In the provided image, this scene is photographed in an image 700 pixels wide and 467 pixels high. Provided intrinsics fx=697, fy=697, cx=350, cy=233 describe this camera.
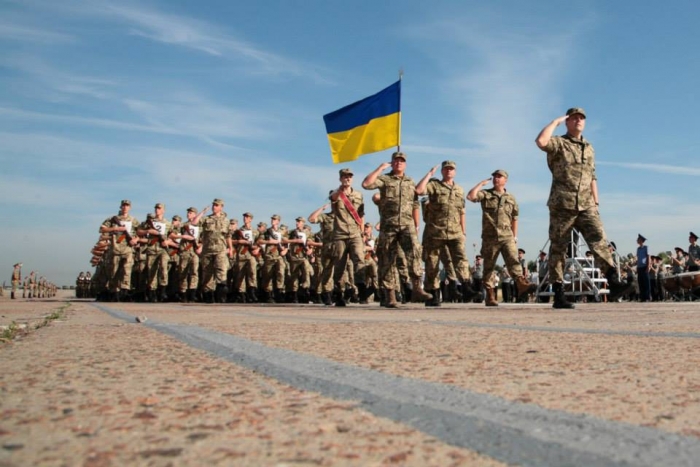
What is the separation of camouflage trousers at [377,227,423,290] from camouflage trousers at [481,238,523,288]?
939 mm

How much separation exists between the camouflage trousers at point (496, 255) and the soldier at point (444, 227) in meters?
0.30

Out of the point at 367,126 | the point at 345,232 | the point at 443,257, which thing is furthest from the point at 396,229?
the point at 367,126

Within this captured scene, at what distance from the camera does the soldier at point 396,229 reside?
9.49m

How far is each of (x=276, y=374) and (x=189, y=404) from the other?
50 centimetres

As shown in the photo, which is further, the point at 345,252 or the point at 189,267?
the point at 189,267

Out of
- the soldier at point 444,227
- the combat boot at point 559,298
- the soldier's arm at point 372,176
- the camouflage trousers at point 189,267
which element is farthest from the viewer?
the camouflage trousers at point 189,267

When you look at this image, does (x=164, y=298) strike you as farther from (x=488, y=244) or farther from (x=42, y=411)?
(x=42, y=411)

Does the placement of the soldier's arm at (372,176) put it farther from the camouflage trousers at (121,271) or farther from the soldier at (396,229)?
the camouflage trousers at (121,271)

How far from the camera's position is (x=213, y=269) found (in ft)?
53.2

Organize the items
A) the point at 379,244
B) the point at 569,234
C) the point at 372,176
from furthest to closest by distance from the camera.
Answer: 1. the point at 379,244
2. the point at 372,176
3. the point at 569,234

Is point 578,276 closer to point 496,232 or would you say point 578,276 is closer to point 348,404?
point 496,232

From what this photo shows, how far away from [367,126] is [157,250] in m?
7.49

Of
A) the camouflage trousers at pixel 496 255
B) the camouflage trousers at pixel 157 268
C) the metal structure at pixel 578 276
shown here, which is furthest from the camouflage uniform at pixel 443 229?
the camouflage trousers at pixel 157 268

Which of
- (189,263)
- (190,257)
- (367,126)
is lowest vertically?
(189,263)
